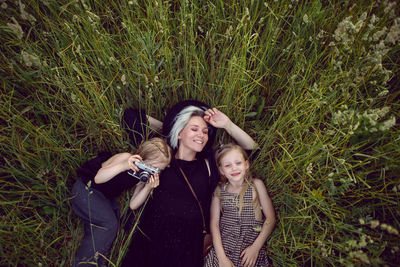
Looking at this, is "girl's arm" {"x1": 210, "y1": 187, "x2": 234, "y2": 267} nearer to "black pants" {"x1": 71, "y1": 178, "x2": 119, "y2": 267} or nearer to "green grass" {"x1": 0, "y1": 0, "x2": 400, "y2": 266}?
"green grass" {"x1": 0, "y1": 0, "x2": 400, "y2": 266}

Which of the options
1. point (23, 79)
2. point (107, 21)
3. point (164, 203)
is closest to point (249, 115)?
point (164, 203)

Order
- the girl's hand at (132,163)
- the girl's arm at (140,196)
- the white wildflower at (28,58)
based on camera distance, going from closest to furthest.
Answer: the white wildflower at (28,58) → the girl's hand at (132,163) → the girl's arm at (140,196)

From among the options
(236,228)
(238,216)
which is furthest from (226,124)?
(236,228)

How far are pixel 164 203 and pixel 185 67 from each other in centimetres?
144

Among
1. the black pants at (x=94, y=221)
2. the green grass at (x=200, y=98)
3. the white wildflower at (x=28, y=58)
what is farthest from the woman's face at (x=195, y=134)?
the white wildflower at (x=28, y=58)

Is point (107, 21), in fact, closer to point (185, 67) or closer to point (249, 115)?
point (185, 67)

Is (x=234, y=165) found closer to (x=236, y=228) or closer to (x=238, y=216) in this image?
(x=238, y=216)

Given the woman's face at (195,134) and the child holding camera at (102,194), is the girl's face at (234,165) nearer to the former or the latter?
the woman's face at (195,134)

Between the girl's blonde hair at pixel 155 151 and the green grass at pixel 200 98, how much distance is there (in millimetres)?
341

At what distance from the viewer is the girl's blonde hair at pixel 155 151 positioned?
2.31 m

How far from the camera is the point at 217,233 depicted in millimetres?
2410

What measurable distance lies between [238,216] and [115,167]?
52.5 inches

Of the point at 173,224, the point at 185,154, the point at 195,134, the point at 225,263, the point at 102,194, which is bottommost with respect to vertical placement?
the point at 225,263

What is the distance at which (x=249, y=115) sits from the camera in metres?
2.54
